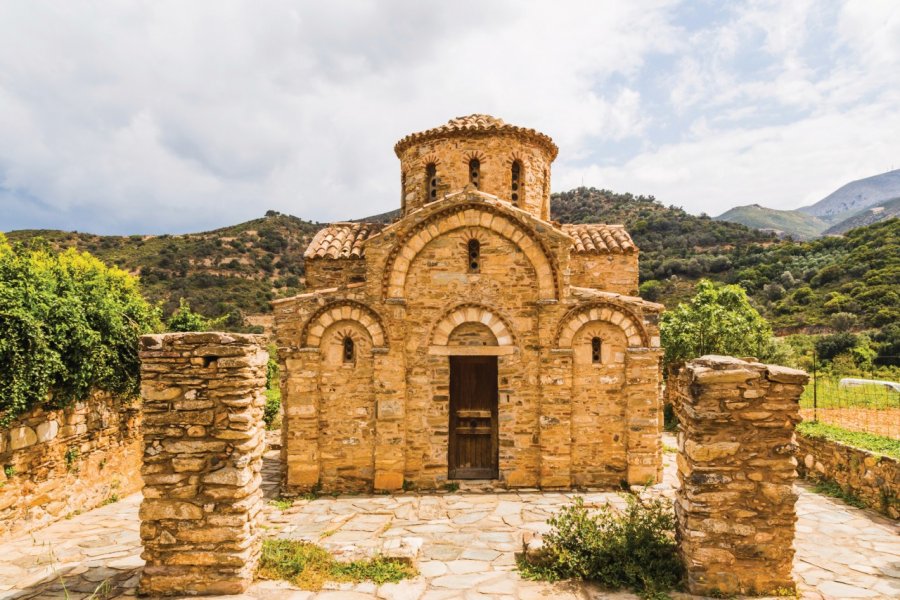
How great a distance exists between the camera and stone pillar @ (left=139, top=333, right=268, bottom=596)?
5.21 m

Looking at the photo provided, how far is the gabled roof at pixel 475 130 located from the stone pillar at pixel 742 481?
7934 mm

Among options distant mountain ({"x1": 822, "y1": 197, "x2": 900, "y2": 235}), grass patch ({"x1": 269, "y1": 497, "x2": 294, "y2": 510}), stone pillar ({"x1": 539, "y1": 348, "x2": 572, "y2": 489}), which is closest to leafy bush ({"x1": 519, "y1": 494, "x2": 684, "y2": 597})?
stone pillar ({"x1": 539, "y1": 348, "x2": 572, "y2": 489})

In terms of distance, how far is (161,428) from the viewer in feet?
17.4

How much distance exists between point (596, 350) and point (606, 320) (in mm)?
640

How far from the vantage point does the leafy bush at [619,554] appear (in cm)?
549

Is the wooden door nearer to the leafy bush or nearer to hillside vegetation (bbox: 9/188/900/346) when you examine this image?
the leafy bush

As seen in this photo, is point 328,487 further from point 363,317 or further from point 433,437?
point 363,317

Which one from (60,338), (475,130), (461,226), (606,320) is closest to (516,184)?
(475,130)

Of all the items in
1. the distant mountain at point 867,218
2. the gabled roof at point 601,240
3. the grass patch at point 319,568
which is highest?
the distant mountain at point 867,218

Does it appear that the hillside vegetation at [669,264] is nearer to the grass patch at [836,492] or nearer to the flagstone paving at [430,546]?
the flagstone paving at [430,546]

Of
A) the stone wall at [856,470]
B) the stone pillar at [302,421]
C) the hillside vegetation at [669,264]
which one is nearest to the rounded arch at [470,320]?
the stone pillar at [302,421]

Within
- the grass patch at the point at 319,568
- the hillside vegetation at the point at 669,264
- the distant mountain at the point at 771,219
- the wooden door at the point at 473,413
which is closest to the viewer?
the grass patch at the point at 319,568

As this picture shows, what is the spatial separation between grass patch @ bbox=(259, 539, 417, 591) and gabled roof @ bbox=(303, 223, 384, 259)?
6.83 metres

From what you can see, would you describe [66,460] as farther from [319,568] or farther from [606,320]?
[606,320]
